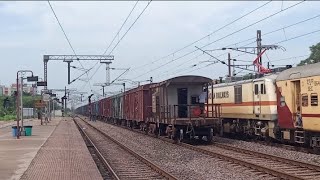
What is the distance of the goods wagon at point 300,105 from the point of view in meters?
17.8

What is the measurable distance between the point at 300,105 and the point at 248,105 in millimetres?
6138

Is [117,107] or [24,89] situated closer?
[117,107]

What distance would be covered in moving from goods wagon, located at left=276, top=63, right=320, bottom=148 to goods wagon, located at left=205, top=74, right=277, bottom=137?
1223mm

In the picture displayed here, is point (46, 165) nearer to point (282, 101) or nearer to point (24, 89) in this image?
point (282, 101)

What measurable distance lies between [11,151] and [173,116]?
827 cm

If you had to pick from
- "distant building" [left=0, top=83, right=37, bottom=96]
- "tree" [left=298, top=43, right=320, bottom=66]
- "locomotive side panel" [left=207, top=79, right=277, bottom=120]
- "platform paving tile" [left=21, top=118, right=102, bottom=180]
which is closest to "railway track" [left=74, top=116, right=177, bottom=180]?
"platform paving tile" [left=21, top=118, right=102, bottom=180]

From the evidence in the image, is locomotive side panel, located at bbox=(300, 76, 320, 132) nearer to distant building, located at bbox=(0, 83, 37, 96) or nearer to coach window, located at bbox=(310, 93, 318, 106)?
coach window, located at bbox=(310, 93, 318, 106)

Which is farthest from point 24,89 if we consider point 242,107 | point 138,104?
point 242,107

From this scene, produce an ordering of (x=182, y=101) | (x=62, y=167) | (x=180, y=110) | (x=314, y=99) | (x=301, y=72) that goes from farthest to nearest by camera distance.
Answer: (x=182, y=101) < (x=180, y=110) < (x=301, y=72) < (x=314, y=99) < (x=62, y=167)

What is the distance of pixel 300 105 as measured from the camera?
62.9 feet

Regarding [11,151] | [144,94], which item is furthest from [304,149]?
[144,94]

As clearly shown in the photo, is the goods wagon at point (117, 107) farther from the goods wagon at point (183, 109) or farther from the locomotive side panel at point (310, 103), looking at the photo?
the locomotive side panel at point (310, 103)

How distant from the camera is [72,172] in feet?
44.8

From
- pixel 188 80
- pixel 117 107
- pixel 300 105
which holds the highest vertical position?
pixel 188 80
